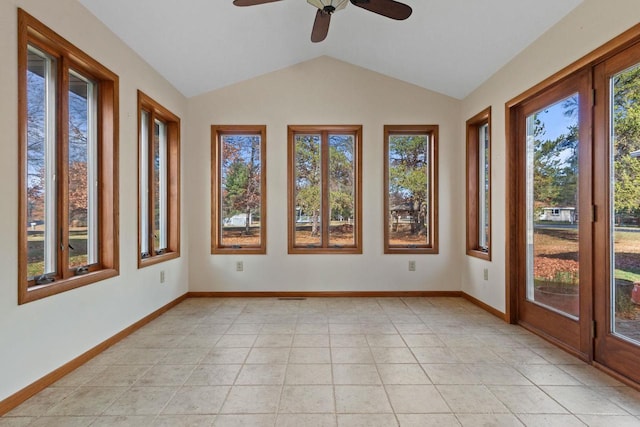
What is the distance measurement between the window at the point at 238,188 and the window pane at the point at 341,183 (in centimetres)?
99

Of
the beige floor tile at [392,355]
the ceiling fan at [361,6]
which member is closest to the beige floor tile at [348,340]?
the beige floor tile at [392,355]

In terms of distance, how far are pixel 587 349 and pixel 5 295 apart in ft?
12.7

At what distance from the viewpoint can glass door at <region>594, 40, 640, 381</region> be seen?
2.17m

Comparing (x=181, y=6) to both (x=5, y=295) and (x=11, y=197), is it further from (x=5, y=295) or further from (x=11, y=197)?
(x=5, y=295)

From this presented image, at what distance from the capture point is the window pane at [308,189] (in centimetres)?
471

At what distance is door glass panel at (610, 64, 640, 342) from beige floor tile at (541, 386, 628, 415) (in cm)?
48

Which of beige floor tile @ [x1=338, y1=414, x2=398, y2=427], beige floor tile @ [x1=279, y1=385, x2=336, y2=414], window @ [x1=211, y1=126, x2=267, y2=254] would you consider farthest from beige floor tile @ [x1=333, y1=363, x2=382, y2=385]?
window @ [x1=211, y1=126, x2=267, y2=254]

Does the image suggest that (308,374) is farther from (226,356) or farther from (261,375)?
(226,356)

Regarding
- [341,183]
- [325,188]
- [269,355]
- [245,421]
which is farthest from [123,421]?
[341,183]

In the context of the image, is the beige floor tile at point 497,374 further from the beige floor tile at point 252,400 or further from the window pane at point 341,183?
the window pane at point 341,183

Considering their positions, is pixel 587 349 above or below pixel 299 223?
below

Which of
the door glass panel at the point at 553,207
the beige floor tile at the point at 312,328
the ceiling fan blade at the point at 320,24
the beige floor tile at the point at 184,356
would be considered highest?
the ceiling fan blade at the point at 320,24

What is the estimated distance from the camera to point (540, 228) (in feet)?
10.3

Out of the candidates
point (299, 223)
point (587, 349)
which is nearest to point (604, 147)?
point (587, 349)
